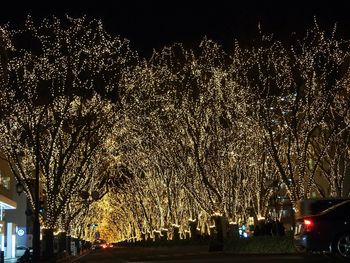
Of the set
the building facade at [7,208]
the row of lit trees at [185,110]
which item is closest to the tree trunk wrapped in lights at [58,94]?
the row of lit trees at [185,110]

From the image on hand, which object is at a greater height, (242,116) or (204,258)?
(242,116)

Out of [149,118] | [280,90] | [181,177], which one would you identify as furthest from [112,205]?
[280,90]

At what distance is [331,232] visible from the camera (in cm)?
1617

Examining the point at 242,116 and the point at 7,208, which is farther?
the point at 7,208

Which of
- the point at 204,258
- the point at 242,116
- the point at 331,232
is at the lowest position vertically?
the point at 204,258

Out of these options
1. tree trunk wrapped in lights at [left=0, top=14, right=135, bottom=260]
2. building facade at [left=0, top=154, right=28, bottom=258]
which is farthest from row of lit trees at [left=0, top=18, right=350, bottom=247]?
building facade at [left=0, top=154, right=28, bottom=258]

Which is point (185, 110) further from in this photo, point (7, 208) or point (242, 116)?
point (7, 208)

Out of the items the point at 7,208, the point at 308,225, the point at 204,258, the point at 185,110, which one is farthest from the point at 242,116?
the point at 7,208

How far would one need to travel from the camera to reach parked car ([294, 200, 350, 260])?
16141 millimetres

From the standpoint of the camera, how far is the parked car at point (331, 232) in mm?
16141

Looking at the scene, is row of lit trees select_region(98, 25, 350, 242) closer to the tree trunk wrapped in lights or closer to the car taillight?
the tree trunk wrapped in lights

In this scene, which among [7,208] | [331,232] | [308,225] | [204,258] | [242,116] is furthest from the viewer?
[7,208]

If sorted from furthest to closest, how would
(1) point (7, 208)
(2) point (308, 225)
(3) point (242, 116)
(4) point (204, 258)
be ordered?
1. (1) point (7, 208)
2. (3) point (242, 116)
3. (4) point (204, 258)
4. (2) point (308, 225)

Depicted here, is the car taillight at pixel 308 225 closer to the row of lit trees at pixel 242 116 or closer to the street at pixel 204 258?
the street at pixel 204 258
